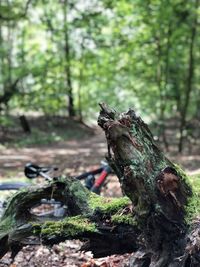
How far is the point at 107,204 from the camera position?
337 cm

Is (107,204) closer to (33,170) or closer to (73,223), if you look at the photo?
(73,223)

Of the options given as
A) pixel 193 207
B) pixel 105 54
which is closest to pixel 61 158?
pixel 105 54

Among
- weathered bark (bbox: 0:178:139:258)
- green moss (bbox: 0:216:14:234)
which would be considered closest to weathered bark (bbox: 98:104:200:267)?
weathered bark (bbox: 0:178:139:258)

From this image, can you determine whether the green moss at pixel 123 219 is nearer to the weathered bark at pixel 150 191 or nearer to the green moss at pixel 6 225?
the weathered bark at pixel 150 191

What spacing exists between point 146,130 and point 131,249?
0.89 m

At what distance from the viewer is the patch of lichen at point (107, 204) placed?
3.27 m

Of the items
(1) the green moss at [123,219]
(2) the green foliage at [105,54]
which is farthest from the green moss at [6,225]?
(2) the green foliage at [105,54]

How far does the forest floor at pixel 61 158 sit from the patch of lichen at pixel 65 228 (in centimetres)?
44

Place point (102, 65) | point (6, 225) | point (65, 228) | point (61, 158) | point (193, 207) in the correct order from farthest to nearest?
point (102, 65) < point (61, 158) < point (6, 225) < point (65, 228) < point (193, 207)

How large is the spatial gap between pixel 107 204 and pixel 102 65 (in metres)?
14.5

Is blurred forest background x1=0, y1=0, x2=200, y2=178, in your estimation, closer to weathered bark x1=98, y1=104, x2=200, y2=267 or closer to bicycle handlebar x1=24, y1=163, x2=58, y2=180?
bicycle handlebar x1=24, y1=163, x2=58, y2=180

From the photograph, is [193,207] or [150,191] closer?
[150,191]

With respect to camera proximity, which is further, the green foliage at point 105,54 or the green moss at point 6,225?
the green foliage at point 105,54

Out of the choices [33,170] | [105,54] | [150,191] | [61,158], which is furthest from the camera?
[105,54]
